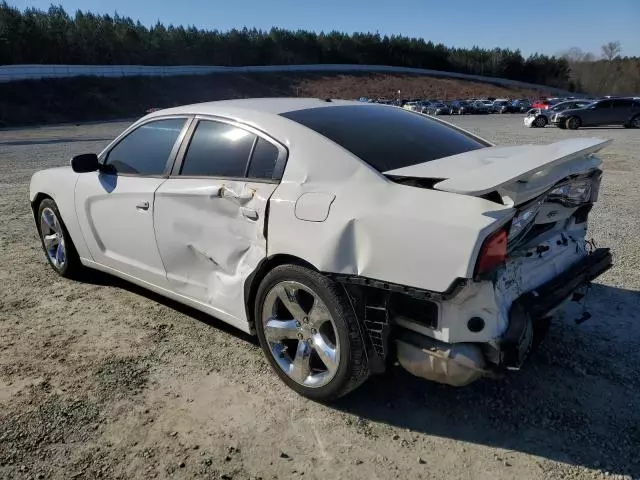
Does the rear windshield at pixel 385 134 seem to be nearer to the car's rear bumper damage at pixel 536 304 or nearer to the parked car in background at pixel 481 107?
the car's rear bumper damage at pixel 536 304

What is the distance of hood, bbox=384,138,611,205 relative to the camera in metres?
2.33

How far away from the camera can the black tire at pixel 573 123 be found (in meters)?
24.6

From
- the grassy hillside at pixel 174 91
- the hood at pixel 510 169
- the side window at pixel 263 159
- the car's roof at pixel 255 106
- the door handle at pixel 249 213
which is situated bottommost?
the grassy hillside at pixel 174 91

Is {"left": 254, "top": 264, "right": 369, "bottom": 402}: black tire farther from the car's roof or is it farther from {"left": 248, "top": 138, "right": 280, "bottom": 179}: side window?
the car's roof

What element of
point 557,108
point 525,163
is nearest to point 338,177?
point 525,163

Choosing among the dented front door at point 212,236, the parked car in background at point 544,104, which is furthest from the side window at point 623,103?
the dented front door at point 212,236

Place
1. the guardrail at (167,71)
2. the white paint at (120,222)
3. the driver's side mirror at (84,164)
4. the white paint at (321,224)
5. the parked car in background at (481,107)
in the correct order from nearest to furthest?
1. the white paint at (321,224)
2. the white paint at (120,222)
3. the driver's side mirror at (84,164)
4. the guardrail at (167,71)
5. the parked car in background at (481,107)

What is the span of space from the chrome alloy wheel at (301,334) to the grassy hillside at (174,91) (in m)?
40.9

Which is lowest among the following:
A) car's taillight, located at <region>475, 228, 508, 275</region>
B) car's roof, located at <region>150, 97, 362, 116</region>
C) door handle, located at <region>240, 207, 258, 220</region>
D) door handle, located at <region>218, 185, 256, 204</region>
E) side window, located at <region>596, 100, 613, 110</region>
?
side window, located at <region>596, 100, 613, 110</region>

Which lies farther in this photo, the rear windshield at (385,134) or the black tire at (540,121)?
the black tire at (540,121)

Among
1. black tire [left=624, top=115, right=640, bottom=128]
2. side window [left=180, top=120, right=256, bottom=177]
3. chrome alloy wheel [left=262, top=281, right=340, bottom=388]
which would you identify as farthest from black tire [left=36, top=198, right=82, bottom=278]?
black tire [left=624, top=115, right=640, bottom=128]

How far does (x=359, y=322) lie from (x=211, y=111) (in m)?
1.81

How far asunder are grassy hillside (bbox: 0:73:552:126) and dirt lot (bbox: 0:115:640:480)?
39849mm

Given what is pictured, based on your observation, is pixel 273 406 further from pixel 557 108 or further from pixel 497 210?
pixel 557 108
